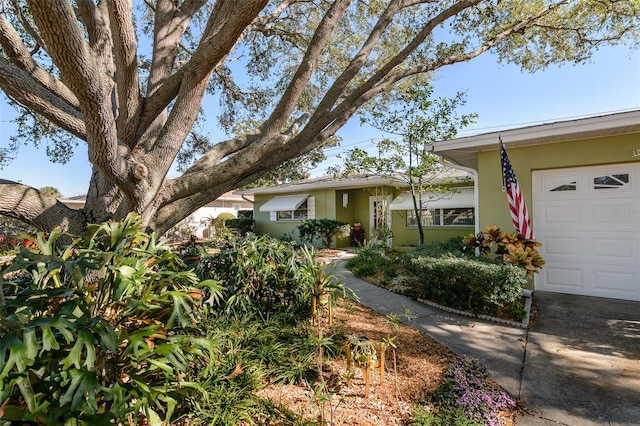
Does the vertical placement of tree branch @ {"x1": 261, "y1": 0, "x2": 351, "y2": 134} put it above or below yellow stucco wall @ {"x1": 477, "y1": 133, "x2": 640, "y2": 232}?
above

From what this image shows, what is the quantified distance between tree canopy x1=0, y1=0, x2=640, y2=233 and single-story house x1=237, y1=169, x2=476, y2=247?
486cm

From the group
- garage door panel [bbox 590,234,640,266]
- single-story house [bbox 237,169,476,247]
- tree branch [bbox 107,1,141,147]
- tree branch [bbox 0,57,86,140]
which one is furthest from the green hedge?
single-story house [bbox 237,169,476,247]

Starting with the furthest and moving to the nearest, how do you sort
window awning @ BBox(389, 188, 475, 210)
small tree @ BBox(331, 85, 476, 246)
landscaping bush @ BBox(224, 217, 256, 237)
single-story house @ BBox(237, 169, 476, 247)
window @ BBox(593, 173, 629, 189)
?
1. landscaping bush @ BBox(224, 217, 256, 237)
2. single-story house @ BBox(237, 169, 476, 247)
3. window awning @ BBox(389, 188, 475, 210)
4. small tree @ BBox(331, 85, 476, 246)
5. window @ BBox(593, 173, 629, 189)

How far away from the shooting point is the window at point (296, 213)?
16484 millimetres

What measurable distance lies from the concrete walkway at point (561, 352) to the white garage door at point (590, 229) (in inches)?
17.2

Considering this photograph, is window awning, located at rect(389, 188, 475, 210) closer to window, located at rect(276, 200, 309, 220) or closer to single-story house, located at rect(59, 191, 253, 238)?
window, located at rect(276, 200, 309, 220)

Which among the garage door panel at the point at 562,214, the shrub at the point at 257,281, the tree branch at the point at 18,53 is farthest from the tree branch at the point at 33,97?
the garage door panel at the point at 562,214

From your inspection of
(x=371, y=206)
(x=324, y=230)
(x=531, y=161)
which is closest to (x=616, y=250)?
(x=531, y=161)

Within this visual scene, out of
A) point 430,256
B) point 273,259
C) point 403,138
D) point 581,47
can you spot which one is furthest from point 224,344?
point 581,47

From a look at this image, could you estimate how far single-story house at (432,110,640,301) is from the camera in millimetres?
5777

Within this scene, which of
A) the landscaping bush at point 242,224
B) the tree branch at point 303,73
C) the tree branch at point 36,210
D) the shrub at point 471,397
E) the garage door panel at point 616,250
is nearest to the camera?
the shrub at point 471,397

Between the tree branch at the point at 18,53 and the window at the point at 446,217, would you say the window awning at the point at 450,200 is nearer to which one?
the window at the point at 446,217

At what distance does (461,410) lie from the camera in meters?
2.49

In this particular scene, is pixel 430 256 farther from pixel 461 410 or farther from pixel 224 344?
pixel 224 344
